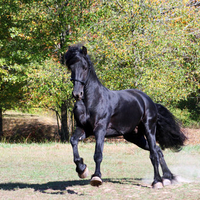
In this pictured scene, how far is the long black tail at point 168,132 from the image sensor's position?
792cm

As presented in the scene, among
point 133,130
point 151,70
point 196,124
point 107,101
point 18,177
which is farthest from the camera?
point 196,124

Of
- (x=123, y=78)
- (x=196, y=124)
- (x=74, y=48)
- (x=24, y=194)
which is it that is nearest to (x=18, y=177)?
(x=24, y=194)

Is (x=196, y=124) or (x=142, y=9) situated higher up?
(x=142, y=9)

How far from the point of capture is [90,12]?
697 inches

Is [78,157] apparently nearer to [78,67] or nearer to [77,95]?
[77,95]

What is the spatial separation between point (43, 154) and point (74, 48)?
8.51 meters

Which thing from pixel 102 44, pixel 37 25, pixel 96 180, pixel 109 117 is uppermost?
pixel 37 25

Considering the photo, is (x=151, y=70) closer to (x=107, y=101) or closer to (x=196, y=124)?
(x=196, y=124)

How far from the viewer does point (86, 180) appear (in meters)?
8.35

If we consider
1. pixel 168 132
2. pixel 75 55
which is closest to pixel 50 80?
pixel 168 132

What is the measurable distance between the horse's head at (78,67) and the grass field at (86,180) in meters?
1.85

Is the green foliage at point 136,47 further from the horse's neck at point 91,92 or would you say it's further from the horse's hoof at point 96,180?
the horse's hoof at point 96,180

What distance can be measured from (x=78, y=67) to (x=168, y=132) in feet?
10.2

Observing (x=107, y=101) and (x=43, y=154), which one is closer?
(x=107, y=101)
